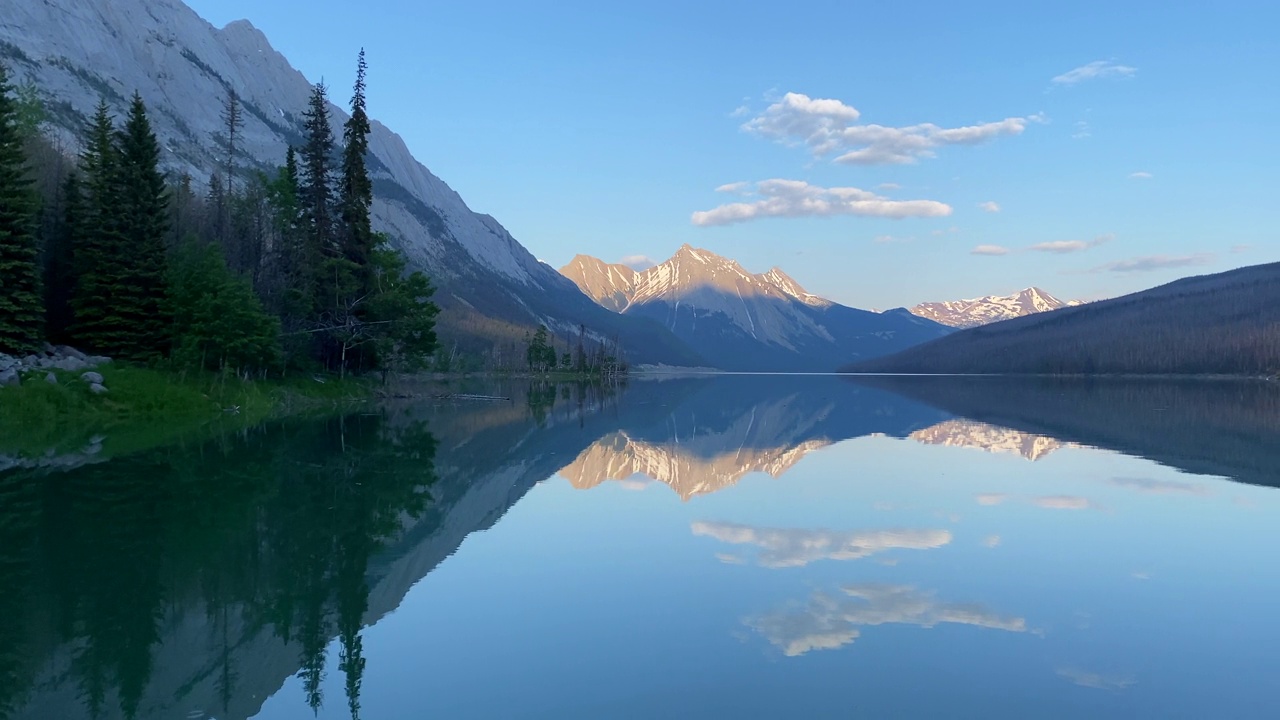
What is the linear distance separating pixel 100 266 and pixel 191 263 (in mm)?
4802

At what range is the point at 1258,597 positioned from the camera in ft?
40.9

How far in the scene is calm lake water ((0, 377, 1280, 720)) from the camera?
8.99m

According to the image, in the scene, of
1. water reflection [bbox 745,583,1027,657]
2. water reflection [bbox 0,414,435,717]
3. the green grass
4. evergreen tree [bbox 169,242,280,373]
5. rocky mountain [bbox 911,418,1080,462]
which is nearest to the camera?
water reflection [bbox 0,414,435,717]

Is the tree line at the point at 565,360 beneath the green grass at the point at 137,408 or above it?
above

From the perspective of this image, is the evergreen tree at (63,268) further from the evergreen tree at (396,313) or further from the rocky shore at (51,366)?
the evergreen tree at (396,313)

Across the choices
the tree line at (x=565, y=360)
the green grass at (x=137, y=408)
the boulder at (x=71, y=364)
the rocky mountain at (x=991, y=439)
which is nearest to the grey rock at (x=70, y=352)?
the boulder at (x=71, y=364)

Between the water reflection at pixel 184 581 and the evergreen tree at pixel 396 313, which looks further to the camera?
the evergreen tree at pixel 396 313

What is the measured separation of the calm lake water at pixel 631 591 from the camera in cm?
899

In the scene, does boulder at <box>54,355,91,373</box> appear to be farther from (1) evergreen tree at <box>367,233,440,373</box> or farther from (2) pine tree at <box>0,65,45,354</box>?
(1) evergreen tree at <box>367,233,440,373</box>

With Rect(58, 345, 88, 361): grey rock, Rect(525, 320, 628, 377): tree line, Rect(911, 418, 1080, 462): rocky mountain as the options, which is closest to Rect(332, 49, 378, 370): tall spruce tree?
Rect(58, 345, 88, 361): grey rock

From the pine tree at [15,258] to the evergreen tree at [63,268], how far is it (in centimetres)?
380

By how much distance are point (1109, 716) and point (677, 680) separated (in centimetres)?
455

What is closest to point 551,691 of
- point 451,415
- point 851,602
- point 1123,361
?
point 851,602

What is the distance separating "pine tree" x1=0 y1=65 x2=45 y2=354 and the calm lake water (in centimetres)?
2014
